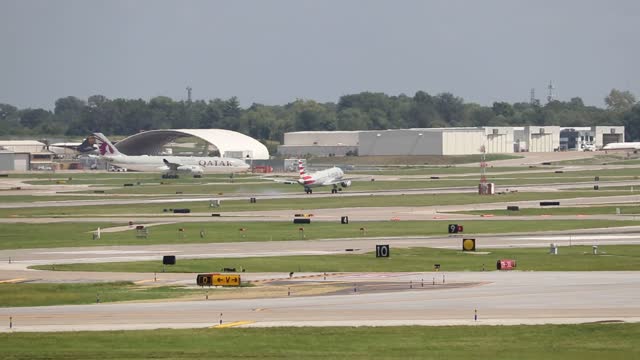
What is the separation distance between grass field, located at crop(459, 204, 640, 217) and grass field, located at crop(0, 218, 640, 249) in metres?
10.3

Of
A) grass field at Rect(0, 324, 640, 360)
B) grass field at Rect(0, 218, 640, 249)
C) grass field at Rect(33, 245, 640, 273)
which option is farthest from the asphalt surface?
grass field at Rect(0, 218, 640, 249)

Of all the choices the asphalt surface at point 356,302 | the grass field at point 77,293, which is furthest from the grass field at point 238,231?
the grass field at point 77,293

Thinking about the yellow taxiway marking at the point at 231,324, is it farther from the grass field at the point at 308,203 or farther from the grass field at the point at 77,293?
the grass field at the point at 308,203

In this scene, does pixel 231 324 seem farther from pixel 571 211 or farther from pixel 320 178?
pixel 320 178

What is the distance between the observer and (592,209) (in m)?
131

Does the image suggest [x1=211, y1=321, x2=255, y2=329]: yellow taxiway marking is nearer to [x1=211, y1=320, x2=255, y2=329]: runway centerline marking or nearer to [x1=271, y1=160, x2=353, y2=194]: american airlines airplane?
[x1=211, y1=320, x2=255, y2=329]: runway centerline marking

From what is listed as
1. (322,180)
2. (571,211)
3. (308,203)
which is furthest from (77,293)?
(322,180)

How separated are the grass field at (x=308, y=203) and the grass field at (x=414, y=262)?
50.8 meters

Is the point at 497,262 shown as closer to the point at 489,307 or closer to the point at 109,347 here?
the point at 489,307

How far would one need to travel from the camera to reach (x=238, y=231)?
360 feet

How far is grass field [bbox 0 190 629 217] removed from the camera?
459 feet

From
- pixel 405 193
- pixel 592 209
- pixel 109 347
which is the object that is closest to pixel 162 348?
pixel 109 347

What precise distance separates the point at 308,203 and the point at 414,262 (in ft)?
223

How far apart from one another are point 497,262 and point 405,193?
290 ft
